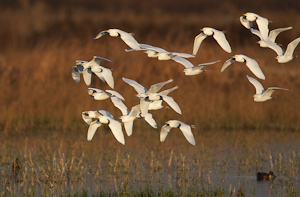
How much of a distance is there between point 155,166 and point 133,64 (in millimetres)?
8199

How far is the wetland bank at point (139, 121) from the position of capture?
1273cm

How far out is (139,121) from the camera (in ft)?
58.6

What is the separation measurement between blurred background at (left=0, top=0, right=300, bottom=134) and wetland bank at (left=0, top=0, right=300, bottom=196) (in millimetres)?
43

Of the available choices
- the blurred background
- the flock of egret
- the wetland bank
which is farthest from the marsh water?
the blurred background

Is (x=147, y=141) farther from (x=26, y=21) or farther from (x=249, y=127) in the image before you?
(x=26, y=21)

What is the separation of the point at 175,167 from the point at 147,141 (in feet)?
7.39

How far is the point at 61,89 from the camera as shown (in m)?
19.4

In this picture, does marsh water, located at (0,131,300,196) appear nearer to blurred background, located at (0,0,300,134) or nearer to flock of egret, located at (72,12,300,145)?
flock of egret, located at (72,12,300,145)

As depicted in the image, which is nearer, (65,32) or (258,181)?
(258,181)

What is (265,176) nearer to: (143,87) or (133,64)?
(143,87)

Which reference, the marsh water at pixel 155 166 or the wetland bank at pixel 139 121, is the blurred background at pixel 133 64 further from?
the marsh water at pixel 155 166

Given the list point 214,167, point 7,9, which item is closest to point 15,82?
point 214,167

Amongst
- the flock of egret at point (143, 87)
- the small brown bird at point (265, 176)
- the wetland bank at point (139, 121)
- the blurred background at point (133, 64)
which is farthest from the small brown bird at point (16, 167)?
the small brown bird at point (265, 176)

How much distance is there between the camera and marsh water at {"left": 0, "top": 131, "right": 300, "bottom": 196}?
12.3 m
